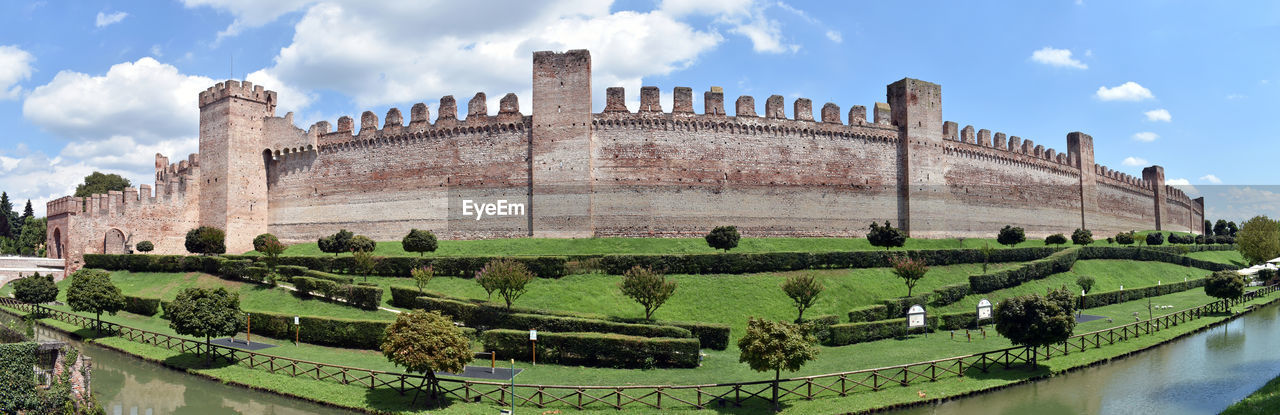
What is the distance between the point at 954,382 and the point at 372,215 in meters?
36.2

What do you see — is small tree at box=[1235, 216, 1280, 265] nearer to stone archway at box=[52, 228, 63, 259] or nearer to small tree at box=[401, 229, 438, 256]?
small tree at box=[401, 229, 438, 256]

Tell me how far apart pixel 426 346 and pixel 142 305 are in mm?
20998

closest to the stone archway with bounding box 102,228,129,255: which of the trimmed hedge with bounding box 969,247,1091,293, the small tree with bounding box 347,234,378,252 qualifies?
the small tree with bounding box 347,234,378,252

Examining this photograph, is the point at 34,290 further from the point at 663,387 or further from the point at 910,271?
the point at 910,271

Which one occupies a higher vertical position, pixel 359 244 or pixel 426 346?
pixel 359 244

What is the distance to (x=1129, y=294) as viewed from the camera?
3688cm

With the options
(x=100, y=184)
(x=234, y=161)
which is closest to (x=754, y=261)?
(x=234, y=161)

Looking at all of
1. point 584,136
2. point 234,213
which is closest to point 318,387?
point 584,136

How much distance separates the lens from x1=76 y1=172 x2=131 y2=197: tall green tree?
235ft

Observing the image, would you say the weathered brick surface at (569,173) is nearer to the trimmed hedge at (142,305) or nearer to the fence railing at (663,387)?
the trimmed hedge at (142,305)

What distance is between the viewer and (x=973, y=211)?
52.1 metres

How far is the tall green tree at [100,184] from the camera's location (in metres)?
71.6

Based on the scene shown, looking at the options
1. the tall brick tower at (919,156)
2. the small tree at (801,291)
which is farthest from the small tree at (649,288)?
the tall brick tower at (919,156)

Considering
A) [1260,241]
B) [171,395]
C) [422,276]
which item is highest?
[1260,241]
